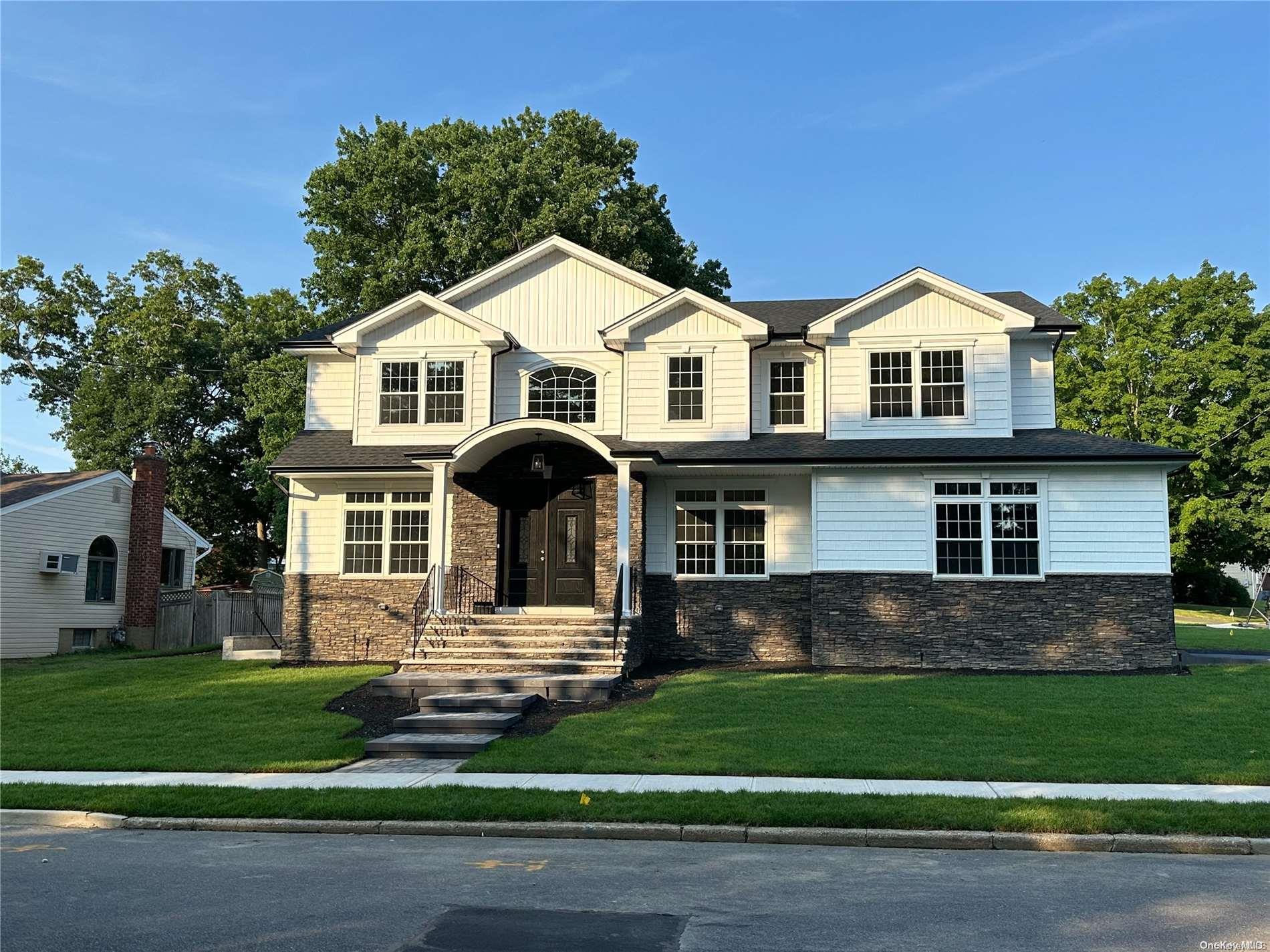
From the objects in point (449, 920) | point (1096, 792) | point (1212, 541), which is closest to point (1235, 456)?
point (1212, 541)

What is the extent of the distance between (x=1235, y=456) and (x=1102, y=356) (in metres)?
6.24

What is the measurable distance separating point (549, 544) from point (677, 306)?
17.2ft

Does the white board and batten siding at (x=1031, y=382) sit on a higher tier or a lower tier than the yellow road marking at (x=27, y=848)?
higher

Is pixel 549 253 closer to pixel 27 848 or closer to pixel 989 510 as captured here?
pixel 989 510

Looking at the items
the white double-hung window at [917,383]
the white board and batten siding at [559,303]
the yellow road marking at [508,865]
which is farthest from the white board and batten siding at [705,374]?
the yellow road marking at [508,865]

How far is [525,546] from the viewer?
20.1 meters

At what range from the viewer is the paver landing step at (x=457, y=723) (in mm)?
12898

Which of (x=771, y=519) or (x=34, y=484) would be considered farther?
(x=34, y=484)

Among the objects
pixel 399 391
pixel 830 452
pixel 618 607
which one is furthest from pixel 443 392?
pixel 830 452

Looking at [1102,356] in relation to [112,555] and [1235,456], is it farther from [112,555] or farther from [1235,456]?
[112,555]

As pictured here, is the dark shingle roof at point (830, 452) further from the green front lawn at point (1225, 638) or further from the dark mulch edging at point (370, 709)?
the green front lawn at point (1225, 638)

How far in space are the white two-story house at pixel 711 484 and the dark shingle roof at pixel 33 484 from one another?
26.9 ft

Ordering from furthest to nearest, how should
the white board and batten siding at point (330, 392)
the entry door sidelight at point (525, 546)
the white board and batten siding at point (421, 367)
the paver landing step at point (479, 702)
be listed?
1. the white board and batten siding at point (330, 392)
2. the white board and batten siding at point (421, 367)
3. the entry door sidelight at point (525, 546)
4. the paver landing step at point (479, 702)

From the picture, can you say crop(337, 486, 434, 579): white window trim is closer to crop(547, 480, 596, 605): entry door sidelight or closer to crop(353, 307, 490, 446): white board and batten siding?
crop(353, 307, 490, 446): white board and batten siding
